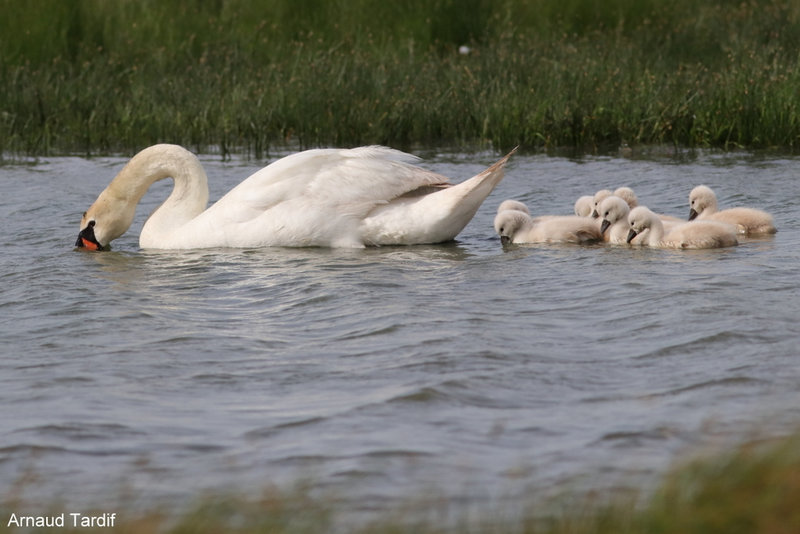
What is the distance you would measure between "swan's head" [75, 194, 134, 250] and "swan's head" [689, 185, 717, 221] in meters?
4.47

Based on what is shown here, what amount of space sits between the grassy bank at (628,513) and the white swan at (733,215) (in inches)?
221

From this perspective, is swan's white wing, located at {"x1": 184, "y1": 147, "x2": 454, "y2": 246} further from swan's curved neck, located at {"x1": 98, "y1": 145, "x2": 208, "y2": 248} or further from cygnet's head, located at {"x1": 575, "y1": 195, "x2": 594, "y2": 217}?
cygnet's head, located at {"x1": 575, "y1": 195, "x2": 594, "y2": 217}

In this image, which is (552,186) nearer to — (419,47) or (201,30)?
(419,47)

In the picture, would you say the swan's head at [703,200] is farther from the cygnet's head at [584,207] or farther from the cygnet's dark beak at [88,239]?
the cygnet's dark beak at [88,239]

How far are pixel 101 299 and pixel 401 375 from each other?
2.82 m

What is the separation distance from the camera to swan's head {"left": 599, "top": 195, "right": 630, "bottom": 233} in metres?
9.12

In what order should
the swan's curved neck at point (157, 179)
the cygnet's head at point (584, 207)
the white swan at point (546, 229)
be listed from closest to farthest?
the white swan at point (546, 229) → the swan's curved neck at point (157, 179) → the cygnet's head at point (584, 207)

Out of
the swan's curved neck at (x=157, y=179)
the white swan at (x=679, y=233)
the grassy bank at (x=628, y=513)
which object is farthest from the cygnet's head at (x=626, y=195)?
the grassy bank at (x=628, y=513)

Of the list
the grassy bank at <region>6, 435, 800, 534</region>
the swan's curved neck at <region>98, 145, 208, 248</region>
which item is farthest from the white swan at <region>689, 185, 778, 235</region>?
the grassy bank at <region>6, 435, 800, 534</region>

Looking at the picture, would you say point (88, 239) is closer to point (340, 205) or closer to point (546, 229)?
point (340, 205)

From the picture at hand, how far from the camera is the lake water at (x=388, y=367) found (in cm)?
440

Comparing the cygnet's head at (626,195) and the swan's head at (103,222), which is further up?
the cygnet's head at (626,195)

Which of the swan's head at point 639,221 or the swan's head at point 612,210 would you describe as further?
the swan's head at point 612,210

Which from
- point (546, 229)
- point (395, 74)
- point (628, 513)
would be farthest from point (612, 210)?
point (395, 74)
